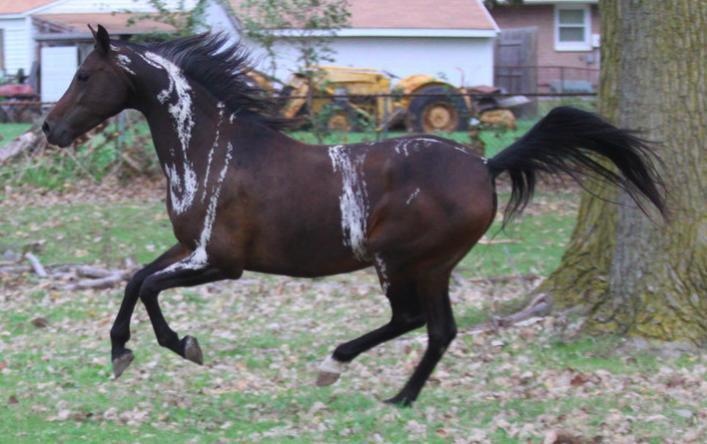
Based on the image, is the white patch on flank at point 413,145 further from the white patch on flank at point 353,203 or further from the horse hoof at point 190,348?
the horse hoof at point 190,348

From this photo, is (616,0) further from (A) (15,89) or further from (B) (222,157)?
(A) (15,89)

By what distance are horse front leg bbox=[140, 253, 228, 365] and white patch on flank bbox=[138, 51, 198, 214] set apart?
358 mm

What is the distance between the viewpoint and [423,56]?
105ft

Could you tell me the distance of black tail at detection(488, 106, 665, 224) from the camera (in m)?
7.13

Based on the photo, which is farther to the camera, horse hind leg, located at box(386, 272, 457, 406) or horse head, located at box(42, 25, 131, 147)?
horse head, located at box(42, 25, 131, 147)

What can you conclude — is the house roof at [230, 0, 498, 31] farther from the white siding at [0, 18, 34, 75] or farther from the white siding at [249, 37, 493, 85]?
the white siding at [0, 18, 34, 75]

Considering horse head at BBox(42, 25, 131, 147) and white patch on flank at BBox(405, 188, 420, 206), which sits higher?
horse head at BBox(42, 25, 131, 147)

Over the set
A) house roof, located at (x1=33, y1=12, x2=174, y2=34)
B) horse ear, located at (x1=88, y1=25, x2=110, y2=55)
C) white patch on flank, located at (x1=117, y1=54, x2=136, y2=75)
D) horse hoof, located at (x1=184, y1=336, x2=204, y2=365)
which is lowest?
horse hoof, located at (x1=184, y1=336, x2=204, y2=365)

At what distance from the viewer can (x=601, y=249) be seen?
29.5ft

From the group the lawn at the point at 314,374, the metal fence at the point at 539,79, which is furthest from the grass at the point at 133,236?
the metal fence at the point at 539,79

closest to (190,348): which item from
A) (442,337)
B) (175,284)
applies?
(175,284)

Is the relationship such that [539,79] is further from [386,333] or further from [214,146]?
[214,146]

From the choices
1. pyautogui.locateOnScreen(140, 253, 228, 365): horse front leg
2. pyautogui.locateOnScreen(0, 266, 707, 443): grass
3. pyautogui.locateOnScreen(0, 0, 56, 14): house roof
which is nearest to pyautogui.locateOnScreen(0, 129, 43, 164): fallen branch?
pyautogui.locateOnScreen(0, 266, 707, 443): grass

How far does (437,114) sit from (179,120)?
1248 cm
